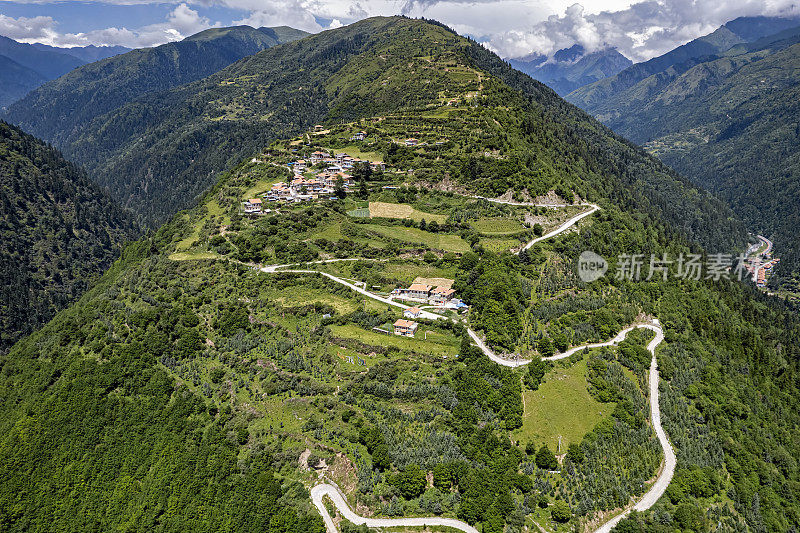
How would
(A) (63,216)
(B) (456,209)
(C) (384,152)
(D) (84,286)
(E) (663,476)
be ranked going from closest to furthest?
(E) (663,476), (B) (456,209), (C) (384,152), (D) (84,286), (A) (63,216)

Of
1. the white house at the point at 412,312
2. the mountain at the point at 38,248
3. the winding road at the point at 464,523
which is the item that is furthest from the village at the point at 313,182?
the mountain at the point at 38,248

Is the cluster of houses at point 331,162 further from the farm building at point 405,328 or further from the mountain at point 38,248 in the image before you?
the mountain at point 38,248

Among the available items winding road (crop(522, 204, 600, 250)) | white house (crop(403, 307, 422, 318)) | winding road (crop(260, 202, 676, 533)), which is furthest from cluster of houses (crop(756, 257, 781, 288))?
white house (crop(403, 307, 422, 318))

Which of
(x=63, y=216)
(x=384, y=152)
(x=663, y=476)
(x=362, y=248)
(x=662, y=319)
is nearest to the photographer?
(x=663, y=476)

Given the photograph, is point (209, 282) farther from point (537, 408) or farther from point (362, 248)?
point (537, 408)

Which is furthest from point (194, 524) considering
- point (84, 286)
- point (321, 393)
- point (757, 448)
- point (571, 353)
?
point (84, 286)

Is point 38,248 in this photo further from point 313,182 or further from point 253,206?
point 313,182

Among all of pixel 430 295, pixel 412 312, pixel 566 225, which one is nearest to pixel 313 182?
pixel 430 295
